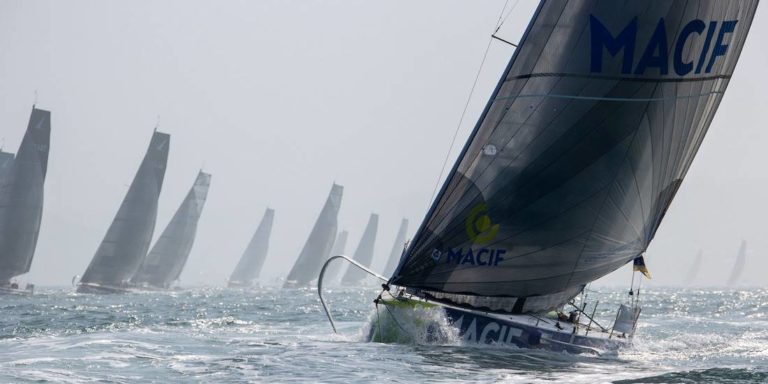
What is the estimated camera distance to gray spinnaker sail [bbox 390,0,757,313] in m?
18.5

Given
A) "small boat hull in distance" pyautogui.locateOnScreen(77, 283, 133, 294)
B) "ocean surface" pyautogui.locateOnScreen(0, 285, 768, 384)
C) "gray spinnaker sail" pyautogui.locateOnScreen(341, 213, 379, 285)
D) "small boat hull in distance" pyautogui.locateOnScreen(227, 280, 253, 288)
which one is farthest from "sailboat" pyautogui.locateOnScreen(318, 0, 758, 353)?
"gray spinnaker sail" pyautogui.locateOnScreen(341, 213, 379, 285)

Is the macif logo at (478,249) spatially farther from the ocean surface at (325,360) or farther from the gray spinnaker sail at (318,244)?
the gray spinnaker sail at (318,244)

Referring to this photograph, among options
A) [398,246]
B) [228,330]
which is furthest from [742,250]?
[228,330]

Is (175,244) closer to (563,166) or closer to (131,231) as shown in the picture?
(131,231)

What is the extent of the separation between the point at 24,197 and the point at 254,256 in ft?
181

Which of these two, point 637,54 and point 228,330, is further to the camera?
point 228,330

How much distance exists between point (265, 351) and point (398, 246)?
10836 cm

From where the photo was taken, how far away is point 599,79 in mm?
18656

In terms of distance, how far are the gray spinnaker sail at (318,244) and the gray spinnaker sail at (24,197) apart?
127ft

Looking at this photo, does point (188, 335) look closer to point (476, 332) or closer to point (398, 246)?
point (476, 332)

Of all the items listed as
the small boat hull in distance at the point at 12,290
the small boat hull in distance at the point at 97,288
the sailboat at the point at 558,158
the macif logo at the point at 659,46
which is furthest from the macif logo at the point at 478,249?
the small boat hull in distance at the point at 97,288

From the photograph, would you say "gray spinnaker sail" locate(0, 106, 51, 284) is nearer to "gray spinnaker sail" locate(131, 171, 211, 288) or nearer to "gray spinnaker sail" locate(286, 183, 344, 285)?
"gray spinnaker sail" locate(131, 171, 211, 288)

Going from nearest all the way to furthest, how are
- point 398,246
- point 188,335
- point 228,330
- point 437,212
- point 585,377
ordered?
point 585,377 → point 437,212 → point 188,335 → point 228,330 → point 398,246

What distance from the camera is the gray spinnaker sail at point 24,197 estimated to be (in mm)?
53344
